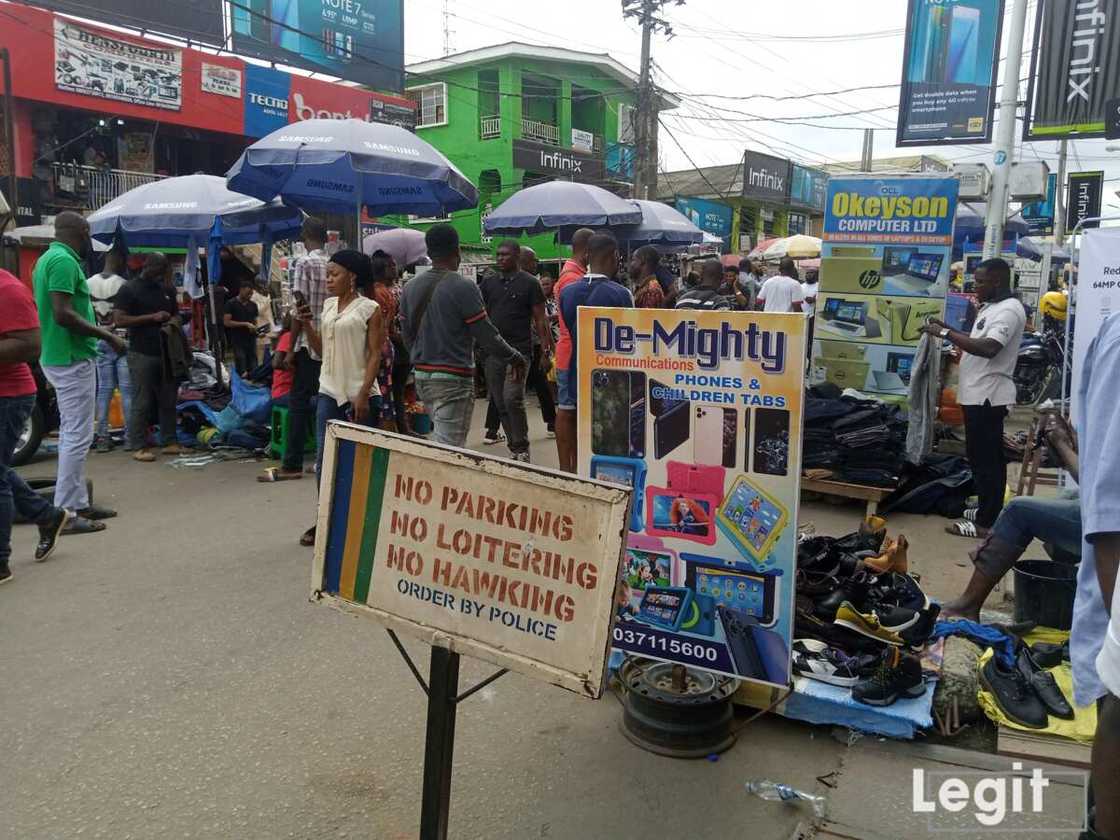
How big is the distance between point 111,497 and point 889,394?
6.89 metres

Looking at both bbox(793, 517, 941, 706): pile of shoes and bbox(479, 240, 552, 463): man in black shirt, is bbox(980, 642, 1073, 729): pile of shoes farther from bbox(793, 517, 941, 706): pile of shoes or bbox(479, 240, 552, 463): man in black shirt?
bbox(479, 240, 552, 463): man in black shirt

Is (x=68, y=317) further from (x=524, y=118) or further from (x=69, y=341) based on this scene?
(x=524, y=118)

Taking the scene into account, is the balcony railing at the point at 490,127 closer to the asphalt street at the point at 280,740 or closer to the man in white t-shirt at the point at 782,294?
the man in white t-shirt at the point at 782,294

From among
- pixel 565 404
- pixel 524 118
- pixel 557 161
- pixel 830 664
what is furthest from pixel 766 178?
pixel 830 664

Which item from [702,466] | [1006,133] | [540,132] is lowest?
[702,466]

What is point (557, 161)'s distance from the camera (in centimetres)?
2728

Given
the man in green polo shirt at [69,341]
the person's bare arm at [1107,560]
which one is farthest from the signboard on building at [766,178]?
the person's bare arm at [1107,560]

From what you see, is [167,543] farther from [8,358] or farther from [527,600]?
[527,600]

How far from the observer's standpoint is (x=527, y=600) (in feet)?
6.28

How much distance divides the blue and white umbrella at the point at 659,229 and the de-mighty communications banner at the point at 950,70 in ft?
11.5

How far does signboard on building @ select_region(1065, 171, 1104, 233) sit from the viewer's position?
1558cm

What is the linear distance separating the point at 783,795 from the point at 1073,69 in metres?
9.10

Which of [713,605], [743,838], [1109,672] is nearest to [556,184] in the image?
[713,605]

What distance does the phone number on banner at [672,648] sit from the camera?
2969 millimetres
